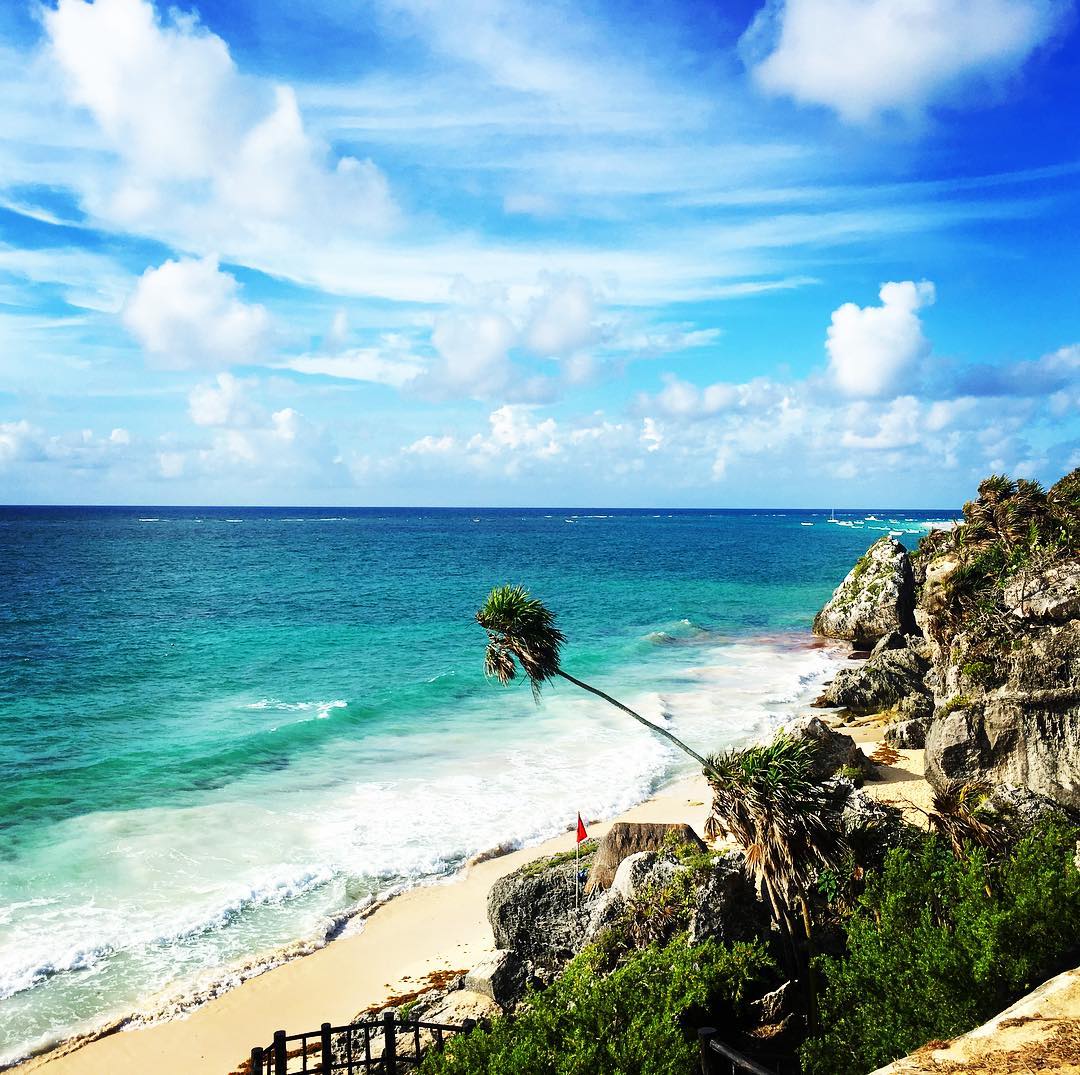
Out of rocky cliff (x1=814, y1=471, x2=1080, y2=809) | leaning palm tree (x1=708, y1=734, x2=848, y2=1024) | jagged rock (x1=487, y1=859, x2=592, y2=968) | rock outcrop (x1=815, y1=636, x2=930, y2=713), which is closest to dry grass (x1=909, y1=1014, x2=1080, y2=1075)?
A: leaning palm tree (x1=708, y1=734, x2=848, y2=1024)

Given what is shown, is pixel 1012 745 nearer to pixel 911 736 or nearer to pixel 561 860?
pixel 911 736

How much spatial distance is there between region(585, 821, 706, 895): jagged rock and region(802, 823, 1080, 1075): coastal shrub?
4394mm

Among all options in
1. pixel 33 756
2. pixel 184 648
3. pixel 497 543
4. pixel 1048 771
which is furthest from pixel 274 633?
pixel 497 543

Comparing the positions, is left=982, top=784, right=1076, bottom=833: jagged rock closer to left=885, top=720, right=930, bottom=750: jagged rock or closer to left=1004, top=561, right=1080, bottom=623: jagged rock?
left=1004, top=561, right=1080, bottom=623: jagged rock

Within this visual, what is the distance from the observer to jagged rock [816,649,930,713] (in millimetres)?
36062

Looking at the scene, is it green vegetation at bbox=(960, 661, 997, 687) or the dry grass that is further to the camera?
green vegetation at bbox=(960, 661, 997, 687)

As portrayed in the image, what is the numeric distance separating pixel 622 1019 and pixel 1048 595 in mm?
21049

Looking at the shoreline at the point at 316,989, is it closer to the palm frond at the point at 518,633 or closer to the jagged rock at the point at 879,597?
the palm frond at the point at 518,633

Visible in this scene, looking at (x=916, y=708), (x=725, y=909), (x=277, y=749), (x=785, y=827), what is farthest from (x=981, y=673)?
(x=277, y=749)

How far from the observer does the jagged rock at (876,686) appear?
3606 centimetres

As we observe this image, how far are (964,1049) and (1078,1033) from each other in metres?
1.24

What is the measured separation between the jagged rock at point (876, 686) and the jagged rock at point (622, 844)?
21.7m

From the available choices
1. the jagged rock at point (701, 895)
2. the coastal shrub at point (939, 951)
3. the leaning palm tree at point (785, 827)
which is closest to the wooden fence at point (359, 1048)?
the jagged rock at point (701, 895)

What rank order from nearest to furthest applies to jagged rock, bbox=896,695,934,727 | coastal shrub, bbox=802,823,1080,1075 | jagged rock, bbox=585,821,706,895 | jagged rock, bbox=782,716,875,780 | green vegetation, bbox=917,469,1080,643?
coastal shrub, bbox=802,823,1080,1075 → jagged rock, bbox=585,821,706,895 → jagged rock, bbox=782,716,875,780 → green vegetation, bbox=917,469,1080,643 → jagged rock, bbox=896,695,934,727
